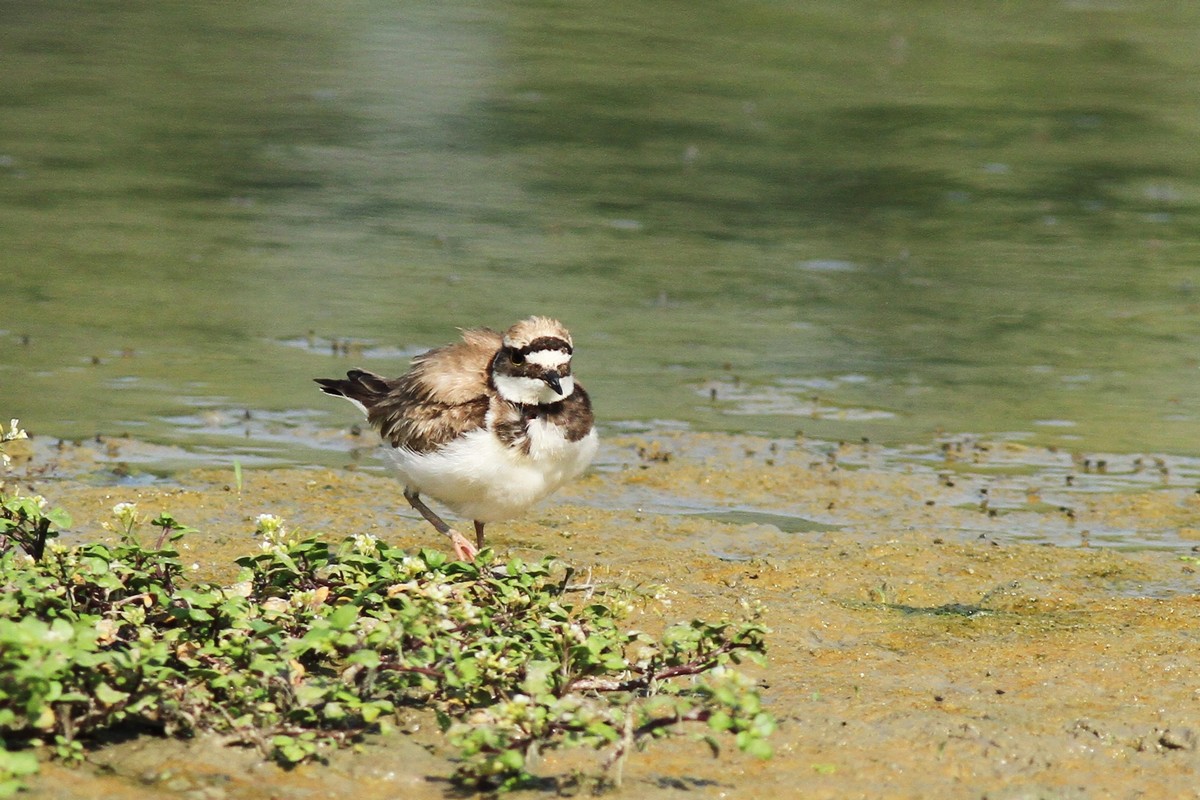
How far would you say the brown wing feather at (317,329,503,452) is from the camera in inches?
294

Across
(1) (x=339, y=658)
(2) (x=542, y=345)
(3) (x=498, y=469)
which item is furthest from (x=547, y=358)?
(1) (x=339, y=658)

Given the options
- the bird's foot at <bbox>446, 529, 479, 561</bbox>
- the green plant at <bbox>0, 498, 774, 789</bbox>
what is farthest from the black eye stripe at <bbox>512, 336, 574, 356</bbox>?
the green plant at <bbox>0, 498, 774, 789</bbox>

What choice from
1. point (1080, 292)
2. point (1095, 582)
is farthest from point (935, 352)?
point (1095, 582)

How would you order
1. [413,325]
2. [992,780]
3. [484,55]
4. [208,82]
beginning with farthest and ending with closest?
[484,55] < [208,82] < [413,325] < [992,780]

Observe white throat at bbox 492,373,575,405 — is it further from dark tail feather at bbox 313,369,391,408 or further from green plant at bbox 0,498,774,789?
green plant at bbox 0,498,774,789

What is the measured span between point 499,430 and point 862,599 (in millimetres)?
1679

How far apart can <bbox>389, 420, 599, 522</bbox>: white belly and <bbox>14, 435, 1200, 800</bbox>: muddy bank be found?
447mm

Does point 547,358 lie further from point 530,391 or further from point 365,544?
point 365,544

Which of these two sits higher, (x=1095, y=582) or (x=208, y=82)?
(x=208, y=82)

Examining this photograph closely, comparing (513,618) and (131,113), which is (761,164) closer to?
(131,113)

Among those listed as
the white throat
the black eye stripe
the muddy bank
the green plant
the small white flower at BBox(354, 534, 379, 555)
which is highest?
the black eye stripe

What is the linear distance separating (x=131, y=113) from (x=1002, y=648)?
1412cm

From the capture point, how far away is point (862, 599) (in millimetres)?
7238

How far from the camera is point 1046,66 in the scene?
22.2 meters
